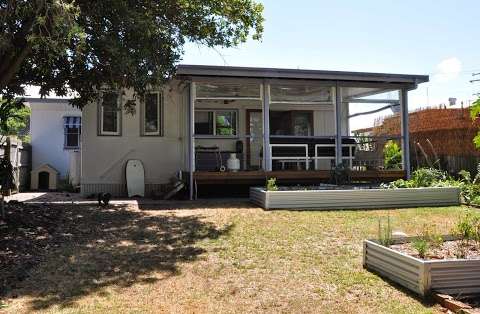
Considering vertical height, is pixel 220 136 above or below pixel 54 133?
below

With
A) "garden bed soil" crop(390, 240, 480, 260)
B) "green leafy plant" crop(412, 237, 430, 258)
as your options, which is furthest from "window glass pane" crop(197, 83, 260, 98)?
"green leafy plant" crop(412, 237, 430, 258)

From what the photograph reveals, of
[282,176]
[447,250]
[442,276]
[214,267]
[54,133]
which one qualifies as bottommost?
[214,267]

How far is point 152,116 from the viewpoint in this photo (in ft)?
44.5

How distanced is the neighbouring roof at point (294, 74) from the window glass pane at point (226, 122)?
130 inches

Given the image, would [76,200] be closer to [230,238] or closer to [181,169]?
[181,169]

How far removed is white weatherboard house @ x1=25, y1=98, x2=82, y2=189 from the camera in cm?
1833

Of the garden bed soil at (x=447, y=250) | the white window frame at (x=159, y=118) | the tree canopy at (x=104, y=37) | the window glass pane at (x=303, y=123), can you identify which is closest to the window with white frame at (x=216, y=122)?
the white window frame at (x=159, y=118)

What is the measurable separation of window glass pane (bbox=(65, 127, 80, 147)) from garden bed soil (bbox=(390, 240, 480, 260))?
49.9 ft

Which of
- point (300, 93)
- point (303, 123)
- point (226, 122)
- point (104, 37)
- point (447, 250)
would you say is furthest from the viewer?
point (303, 123)

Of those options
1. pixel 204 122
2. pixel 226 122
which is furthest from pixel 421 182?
pixel 204 122

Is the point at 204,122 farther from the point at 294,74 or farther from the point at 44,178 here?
the point at 44,178

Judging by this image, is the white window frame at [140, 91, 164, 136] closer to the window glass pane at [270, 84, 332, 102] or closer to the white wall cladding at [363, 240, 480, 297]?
the window glass pane at [270, 84, 332, 102]

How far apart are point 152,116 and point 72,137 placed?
21.2 feet

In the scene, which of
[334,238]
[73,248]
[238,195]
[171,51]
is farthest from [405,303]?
[238,195]
